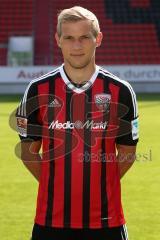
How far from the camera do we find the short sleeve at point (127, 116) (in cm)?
261

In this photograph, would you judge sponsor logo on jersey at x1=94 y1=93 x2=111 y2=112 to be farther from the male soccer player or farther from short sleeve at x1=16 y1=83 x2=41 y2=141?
short sleeve at x1=16 y1=83 x2=41 y2=141

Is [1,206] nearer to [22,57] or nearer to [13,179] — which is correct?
[13,179]

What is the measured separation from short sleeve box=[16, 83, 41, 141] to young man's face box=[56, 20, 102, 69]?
26 cm

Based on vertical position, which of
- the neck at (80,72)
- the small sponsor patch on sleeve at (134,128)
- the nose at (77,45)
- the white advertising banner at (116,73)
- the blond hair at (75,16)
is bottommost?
the white advertising banner at (116,73)

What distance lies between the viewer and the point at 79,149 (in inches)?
103

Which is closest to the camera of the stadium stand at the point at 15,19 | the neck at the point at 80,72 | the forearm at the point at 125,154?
the neck at the point at 80,72

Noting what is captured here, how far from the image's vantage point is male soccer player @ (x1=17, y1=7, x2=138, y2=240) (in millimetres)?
2580

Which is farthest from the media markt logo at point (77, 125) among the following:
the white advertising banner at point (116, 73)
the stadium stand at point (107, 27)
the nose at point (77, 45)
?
the stadium stand at point (107, 27)

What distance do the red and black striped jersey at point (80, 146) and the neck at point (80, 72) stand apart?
0.03 m

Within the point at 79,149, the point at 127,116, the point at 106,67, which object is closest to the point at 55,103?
the point at 79,149

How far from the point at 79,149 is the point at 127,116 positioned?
27 centimetres

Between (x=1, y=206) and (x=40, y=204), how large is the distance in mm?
3544

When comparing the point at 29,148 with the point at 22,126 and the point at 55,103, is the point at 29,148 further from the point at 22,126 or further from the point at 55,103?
the point at 55,103

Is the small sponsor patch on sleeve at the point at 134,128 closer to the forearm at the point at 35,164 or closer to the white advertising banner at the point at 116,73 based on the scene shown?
the forearm at the point at 35,164
